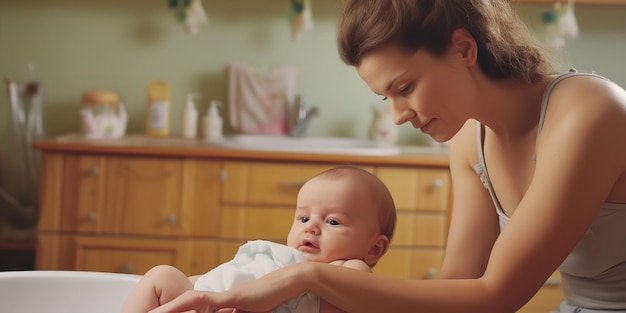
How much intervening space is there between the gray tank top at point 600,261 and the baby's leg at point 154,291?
636 millimetres

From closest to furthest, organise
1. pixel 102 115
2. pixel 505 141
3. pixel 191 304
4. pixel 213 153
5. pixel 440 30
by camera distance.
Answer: pixel 191 304 < pixel 440 30 < pixel 505 141 < pixel 213 153 < pixel 102 115

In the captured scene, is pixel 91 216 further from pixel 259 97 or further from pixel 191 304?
pixel 191 304

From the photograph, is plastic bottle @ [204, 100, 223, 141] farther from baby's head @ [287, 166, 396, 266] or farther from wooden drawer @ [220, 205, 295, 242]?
baby's head @ [287, 166, 396, 266]

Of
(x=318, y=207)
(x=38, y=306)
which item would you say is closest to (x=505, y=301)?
(x=318, y=207)

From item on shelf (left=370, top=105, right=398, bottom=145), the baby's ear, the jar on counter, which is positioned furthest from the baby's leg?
item on shelf (left=370, top=105, right=398, bottom=145)

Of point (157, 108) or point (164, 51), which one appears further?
point (164, 51)

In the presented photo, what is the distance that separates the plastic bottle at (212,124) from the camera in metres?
3.29

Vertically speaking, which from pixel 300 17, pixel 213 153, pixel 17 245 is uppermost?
pixel 300 17

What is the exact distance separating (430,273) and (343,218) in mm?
1679

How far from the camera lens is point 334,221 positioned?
4.43 ft

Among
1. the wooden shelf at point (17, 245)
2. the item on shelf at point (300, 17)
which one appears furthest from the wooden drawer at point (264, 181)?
the wooden shelf at point (17, 245)

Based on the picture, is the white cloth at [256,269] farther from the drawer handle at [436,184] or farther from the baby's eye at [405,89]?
the drawer handle at [436,184]

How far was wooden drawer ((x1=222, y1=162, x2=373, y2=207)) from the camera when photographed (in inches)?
113

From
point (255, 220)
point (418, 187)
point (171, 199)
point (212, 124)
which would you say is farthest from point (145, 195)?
point (418, 187)
